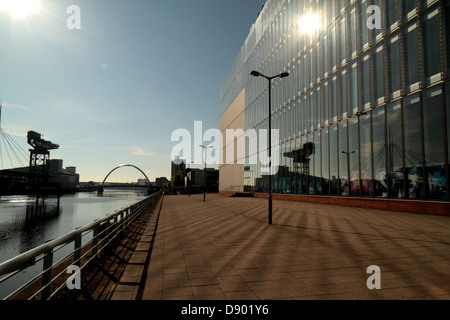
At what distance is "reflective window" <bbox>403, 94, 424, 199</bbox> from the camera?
53.4ft

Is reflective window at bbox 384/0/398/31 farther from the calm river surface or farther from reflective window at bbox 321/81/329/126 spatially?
the calm river surface

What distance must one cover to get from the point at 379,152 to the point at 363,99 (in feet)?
15.7

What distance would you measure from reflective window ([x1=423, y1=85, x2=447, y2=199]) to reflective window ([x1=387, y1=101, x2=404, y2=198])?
178 cm

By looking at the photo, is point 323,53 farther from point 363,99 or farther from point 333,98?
point 363,99

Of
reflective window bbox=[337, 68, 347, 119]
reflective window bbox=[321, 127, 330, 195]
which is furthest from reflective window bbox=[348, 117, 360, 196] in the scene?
reflective window bbox=[321, 127, 330, 195]

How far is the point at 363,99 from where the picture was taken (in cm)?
2141

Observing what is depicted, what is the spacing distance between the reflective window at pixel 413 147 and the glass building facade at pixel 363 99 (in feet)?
0.21

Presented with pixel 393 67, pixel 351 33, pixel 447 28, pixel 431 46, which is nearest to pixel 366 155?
pixel 393 67

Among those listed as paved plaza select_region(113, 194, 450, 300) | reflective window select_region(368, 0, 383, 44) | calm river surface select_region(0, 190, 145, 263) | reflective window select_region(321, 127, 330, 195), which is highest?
reflective window select_region(368, 0, 383, 44)

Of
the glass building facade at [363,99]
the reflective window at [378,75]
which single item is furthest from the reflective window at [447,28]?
the reflective window at [378,75]

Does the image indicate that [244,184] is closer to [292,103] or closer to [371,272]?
[292,103]

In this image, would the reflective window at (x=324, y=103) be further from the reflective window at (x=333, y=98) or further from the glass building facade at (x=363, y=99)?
the reflective window at (x=333, y=98)

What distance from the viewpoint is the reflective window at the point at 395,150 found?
17.6m
